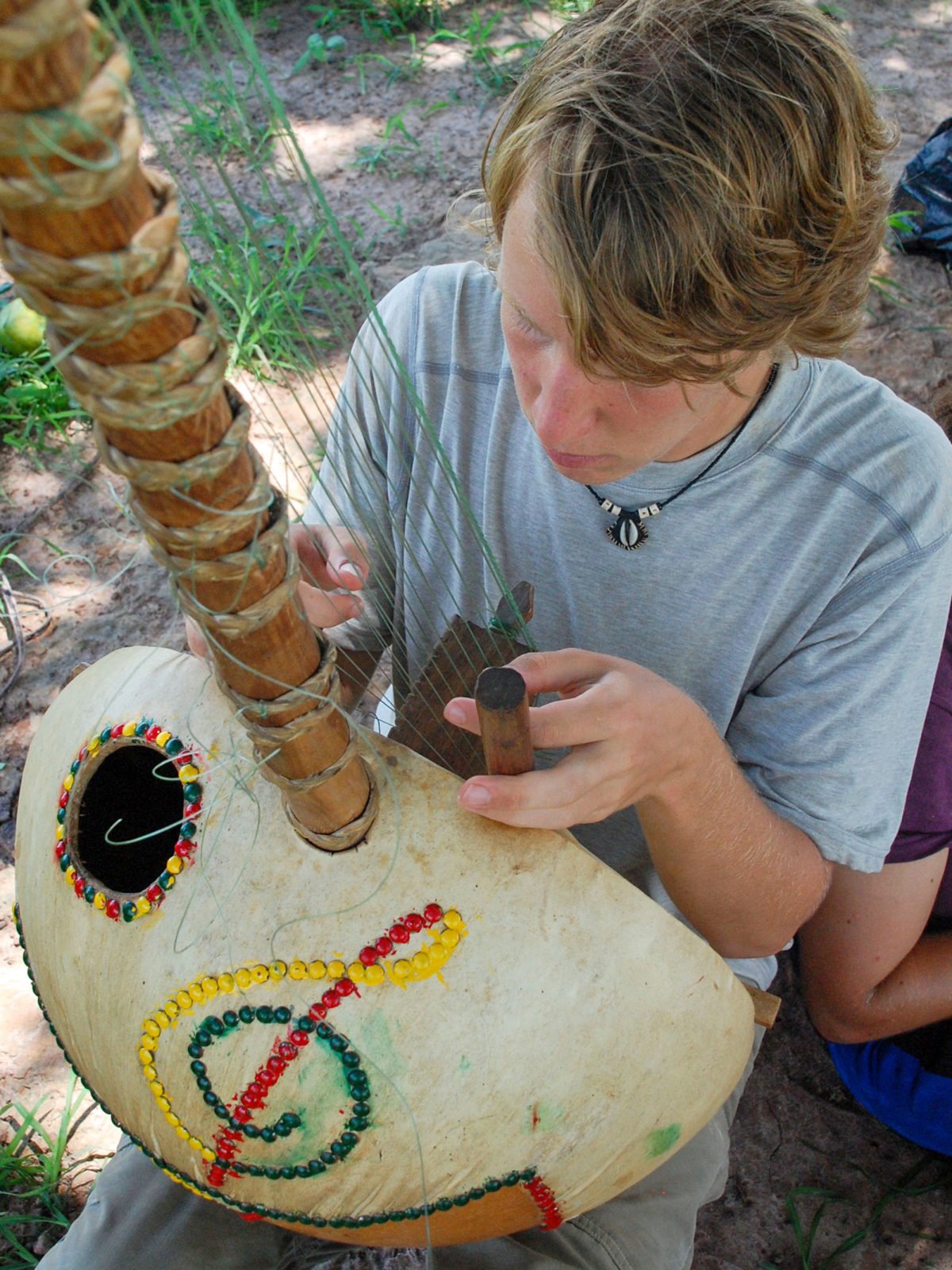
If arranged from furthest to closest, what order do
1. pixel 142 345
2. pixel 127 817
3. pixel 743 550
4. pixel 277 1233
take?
pixel 277 1233 → pixel 743 550 → pixel 127 817 → pixel 142 345

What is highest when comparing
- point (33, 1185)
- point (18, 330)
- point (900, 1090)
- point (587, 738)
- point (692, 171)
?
point (692, 171)

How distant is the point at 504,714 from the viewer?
2.40ft

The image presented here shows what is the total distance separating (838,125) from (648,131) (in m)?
0.16

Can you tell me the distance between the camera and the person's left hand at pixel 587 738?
80 centimetres

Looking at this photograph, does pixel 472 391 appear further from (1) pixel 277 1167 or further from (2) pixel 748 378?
(1) pixel 277 1167

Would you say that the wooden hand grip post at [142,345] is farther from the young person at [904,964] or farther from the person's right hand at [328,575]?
the young person at [904,964]

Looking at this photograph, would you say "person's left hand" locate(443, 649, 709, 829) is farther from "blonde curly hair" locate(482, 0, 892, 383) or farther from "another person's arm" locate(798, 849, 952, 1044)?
"another person's arm" locate(798, 849, 952, 1044)

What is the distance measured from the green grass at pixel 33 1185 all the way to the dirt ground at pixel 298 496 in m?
0.03

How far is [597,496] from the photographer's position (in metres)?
1.18

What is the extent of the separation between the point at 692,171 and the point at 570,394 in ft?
0.67

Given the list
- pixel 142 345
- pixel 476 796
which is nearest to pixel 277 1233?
pixel 476 796

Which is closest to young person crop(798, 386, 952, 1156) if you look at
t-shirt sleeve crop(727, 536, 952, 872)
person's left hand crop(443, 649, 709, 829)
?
t-shirt sleeve crop(727, 536, 952, 872)

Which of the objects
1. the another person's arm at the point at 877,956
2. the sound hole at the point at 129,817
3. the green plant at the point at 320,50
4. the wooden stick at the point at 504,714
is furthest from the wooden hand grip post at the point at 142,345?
the green plant at the point at 320,50

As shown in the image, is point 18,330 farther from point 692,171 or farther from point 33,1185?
point 692,171
